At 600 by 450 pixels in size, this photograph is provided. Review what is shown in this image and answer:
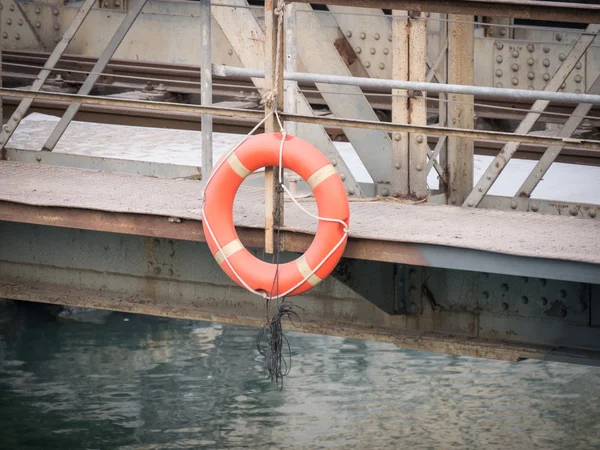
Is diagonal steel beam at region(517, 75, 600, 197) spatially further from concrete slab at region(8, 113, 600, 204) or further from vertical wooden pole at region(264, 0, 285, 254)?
concrete slab at region(8, 113, 600, 204)

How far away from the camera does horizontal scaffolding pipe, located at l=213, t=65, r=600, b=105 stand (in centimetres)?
476

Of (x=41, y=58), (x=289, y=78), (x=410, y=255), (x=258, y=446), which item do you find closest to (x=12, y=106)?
(x=41, y=58)

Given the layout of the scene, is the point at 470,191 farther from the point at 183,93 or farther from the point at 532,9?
the point at 183,93

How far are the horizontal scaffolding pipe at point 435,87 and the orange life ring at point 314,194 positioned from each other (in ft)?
1.40

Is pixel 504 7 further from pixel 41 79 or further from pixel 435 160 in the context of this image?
pixel 41 79

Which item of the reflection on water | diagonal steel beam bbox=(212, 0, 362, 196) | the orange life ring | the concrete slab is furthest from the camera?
the concrete slab

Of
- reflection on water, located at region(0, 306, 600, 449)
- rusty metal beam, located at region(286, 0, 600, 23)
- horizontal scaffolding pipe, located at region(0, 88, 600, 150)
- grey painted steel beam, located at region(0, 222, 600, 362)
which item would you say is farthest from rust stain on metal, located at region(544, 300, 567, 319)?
reflection on water, located at region(0, 306, 600, 449)

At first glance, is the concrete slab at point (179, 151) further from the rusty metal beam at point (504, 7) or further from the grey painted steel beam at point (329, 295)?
the rusty metal beam at point (504, 7)

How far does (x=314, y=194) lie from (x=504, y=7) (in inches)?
48.3

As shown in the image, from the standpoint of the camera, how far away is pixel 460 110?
6324mm

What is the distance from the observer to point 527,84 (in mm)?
10633

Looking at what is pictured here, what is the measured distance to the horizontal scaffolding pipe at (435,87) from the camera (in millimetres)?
→ 4758

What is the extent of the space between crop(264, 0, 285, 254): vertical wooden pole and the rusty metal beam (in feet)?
0.86

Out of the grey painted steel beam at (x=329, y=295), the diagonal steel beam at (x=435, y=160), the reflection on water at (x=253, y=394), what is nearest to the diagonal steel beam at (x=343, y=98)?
the diagonal steel beam at (x=435, y=160)
